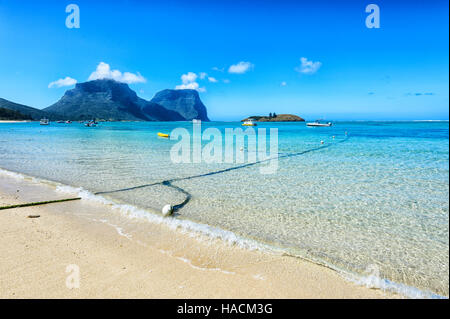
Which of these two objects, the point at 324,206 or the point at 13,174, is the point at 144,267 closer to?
the point at 324,206

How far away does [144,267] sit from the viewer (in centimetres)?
390

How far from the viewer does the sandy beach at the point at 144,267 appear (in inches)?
132

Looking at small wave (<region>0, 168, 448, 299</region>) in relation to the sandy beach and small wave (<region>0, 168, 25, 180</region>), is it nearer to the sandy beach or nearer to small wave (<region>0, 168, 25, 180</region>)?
the sandy beach

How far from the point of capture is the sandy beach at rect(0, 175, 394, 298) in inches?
132

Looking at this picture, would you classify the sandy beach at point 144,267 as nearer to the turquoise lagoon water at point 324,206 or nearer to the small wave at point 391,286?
the small wave at point 391,286

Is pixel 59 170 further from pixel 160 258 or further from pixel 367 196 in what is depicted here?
pixel 367 196

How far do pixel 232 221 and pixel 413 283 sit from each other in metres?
3.73

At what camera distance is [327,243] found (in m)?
5.19

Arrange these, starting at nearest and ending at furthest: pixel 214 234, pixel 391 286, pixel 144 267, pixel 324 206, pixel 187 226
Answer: pixel 391 286
pixel 144 267
pixel 214 234
pixel 187 226
pixel 324 206

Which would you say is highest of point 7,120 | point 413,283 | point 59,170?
point 7,120

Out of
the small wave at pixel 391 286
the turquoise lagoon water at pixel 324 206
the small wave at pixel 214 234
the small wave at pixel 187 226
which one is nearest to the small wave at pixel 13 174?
the turquoise lagoon water at pixel 324 206

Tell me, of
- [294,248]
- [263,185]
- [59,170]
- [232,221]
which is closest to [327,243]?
[294,248]

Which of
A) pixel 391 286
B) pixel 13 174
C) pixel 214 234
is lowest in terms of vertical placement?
pixel 391 286

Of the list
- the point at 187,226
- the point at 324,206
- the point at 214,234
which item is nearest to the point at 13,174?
the point at 187,226
